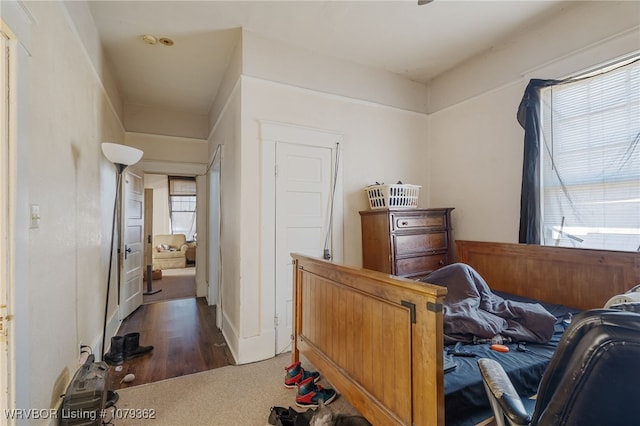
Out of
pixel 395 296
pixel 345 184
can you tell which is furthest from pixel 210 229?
pixel 395 296

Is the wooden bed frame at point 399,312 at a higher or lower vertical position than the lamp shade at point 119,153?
lower

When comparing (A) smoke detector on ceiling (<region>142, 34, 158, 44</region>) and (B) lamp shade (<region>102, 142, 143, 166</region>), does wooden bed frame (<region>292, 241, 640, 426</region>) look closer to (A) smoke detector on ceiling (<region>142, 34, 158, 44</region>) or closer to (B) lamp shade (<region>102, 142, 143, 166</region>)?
(B) lamp shade (<region>102, 142, 143, 166</region>)

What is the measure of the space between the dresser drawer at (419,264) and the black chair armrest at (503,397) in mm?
1817

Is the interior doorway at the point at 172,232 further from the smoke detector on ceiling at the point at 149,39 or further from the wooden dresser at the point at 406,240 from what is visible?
the wooden dresser at the point at 406,240

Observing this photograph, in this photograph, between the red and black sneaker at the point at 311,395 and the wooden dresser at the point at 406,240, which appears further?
the wooden dresser at the point at 406,240

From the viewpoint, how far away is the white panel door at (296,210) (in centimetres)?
276

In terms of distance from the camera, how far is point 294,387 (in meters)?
2.10

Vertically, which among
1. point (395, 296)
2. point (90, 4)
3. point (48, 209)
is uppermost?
point (90, 4)

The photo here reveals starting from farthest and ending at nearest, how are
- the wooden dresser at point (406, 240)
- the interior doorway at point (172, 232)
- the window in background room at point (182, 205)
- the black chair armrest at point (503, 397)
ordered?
the window in background room at point (182, 205) < the interior doorway at point (172, 232) < the wooden dresser at point (406, 240) < the black chair armrest at point (503, 397)

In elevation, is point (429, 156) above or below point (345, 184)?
above

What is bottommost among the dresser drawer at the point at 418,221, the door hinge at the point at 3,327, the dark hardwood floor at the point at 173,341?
the dark hardwood floor at the point at 173,341

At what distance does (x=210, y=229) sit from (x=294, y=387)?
113 inches

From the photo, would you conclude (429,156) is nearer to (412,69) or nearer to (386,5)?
(412,69)

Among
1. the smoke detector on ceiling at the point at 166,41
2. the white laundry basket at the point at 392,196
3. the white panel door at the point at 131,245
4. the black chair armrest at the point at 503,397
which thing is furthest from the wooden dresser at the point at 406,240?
the white panel door at the point at 131,245
